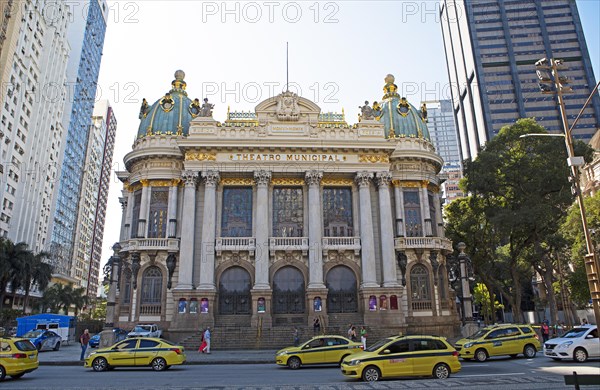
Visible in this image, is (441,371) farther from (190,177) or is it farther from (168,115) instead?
(168,115)

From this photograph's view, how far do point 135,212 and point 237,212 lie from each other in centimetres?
913

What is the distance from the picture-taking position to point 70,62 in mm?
96250

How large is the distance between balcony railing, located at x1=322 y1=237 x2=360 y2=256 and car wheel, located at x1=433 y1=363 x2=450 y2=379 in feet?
69.6

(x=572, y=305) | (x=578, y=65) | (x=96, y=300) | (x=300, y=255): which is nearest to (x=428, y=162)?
(x=300, y=255)

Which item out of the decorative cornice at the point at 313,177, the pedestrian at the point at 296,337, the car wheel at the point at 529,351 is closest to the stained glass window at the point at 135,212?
the decorative cornice at the point at 313,177

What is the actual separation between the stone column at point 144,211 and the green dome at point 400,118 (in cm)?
2194

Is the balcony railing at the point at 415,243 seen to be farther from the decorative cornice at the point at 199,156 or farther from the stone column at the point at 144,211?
the stone column at the point at 144,211

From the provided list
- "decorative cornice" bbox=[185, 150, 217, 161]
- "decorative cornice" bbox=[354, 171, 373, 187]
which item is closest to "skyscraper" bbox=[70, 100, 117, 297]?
"decorative cornice" bbox=[185, 150, 217, 161]

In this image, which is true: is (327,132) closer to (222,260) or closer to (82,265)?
(222,260)

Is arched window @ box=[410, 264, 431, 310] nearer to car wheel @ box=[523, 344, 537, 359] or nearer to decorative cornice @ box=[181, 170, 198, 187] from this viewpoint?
car wheel @ box=[523, 344, 537, 359]

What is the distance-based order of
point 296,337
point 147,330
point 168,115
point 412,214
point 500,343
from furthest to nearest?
point 168,115
point 412,214
point 147,330
point 296,337
point 500,343

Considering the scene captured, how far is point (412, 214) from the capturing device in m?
39.3

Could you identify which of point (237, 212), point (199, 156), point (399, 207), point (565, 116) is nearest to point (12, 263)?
point (199, 156)

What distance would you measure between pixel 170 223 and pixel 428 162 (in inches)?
920
